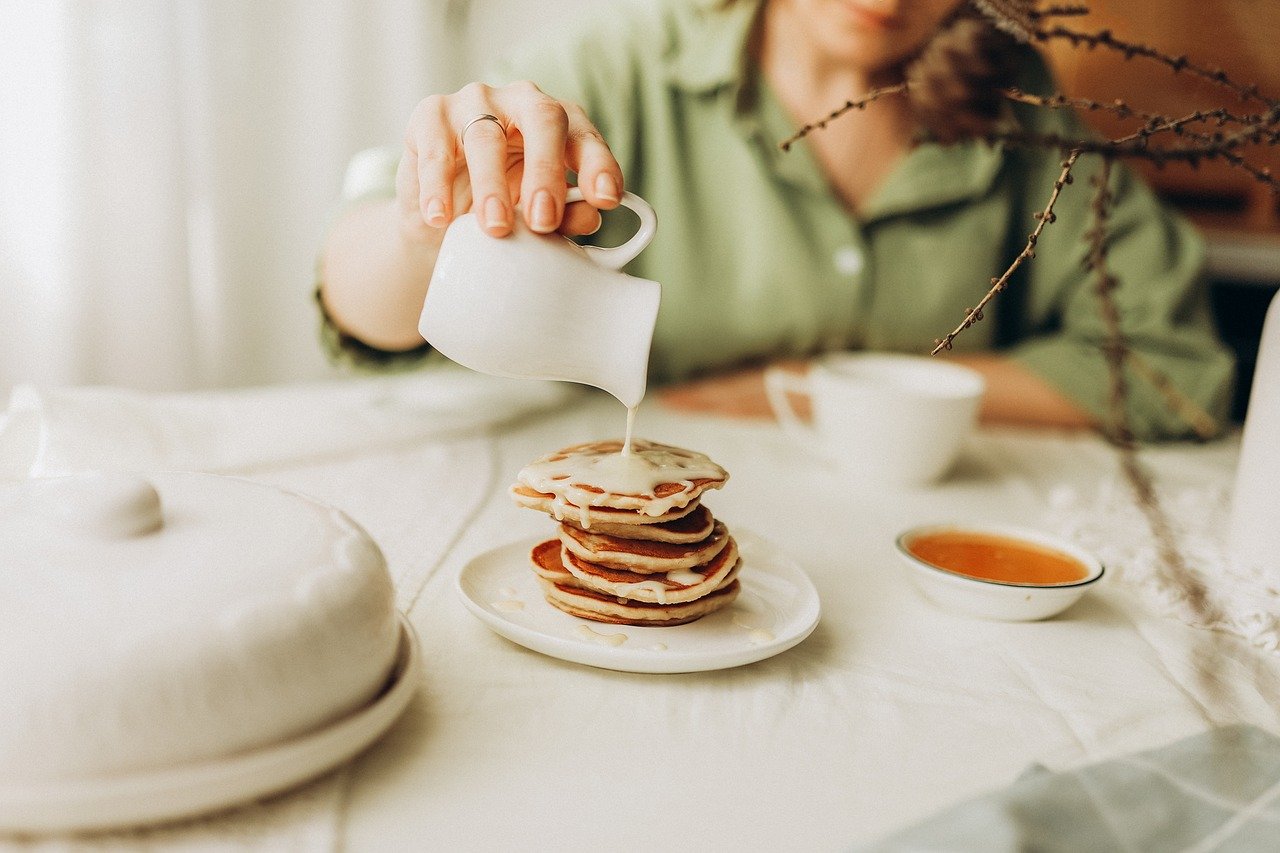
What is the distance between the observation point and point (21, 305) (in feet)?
5.32

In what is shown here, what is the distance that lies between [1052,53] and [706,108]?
959 millimetres

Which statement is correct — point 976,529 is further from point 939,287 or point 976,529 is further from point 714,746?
point 939,287

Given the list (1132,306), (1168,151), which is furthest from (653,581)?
(1132,306)

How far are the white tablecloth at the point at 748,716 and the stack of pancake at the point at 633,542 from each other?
0.17 feet

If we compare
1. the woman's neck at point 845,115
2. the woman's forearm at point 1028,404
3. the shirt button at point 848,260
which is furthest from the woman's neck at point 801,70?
the woman's forearm at point 1028,404

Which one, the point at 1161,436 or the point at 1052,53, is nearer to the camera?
the point at 1161,436

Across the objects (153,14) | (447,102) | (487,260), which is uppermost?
(153,14)

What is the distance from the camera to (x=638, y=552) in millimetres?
719

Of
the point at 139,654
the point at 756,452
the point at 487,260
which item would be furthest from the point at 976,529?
the point at 139,654

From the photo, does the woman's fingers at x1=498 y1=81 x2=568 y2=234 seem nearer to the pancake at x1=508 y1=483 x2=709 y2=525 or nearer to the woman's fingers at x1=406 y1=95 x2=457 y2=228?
the woman's fingers at x1=406 y1=95 x2=457 y2=228

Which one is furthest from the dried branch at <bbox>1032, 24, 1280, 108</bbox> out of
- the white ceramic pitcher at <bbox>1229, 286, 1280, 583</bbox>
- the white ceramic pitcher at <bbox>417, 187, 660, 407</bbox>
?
the white ceramic pitcher at <bbox>417, 187, 660, 407</bbox>

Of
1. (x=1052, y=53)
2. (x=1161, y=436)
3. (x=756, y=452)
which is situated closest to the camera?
(x=756, y=452)

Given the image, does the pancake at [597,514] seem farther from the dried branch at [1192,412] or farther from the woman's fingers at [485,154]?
the dried branch at [1192,412]

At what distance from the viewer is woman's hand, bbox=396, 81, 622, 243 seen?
711 mm
